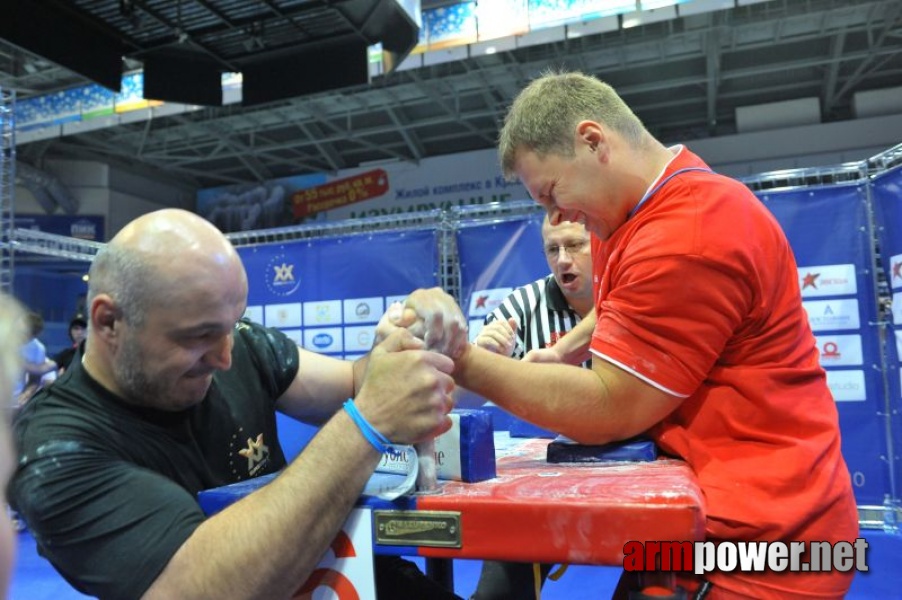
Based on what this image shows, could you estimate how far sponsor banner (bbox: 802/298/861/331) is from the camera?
156 inches

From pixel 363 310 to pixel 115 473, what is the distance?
13.3ft

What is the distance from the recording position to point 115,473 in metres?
1.03

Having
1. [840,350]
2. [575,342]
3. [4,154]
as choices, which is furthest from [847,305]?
[4,154]

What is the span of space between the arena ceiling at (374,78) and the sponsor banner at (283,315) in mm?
1619

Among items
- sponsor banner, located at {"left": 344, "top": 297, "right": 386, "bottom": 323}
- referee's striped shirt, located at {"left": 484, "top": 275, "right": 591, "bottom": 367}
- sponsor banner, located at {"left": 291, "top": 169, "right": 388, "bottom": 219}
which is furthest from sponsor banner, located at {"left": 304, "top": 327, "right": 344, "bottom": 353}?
sponsor banner, located at {"left": 291, "top": 169, "right": 388, "bottom": 219}

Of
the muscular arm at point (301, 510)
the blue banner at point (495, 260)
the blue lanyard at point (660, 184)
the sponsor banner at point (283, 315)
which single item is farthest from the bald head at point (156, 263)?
the sponsor banner at point (283, 315)

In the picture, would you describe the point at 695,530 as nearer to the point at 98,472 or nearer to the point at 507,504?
the point at 507,504

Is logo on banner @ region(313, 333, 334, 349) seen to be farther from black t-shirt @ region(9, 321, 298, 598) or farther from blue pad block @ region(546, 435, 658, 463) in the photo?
blue pad block @ region(546, 435, 658, 463)

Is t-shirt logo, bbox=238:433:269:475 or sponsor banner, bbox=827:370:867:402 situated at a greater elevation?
t-shirt logo, bbox=238:433:269:475

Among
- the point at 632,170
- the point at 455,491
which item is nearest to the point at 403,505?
the point at 455,491

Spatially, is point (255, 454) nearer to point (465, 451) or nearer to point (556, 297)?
point (465, 451)

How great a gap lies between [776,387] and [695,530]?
15.5 inches

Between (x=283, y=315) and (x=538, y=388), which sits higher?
(x=283, y=315)

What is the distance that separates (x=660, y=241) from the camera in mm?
1044
